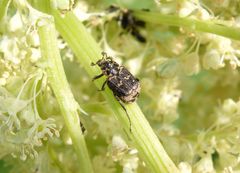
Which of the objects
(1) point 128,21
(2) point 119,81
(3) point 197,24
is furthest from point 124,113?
(1) point 128,21

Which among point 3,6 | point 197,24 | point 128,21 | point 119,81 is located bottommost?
point 128,21

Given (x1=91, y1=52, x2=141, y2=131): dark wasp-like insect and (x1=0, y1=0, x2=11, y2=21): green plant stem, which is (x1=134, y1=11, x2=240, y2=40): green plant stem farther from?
(x1=0, y1=0, x2=11, y2=21): green plant stem

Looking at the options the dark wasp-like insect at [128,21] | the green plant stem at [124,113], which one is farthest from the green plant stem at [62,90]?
the dark wasp-like insect at [128,21]

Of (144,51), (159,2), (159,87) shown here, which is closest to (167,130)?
(159,87)

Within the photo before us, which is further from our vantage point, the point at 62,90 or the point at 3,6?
the point at 3,6

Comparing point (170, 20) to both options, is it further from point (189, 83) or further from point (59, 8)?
point (189, 83)

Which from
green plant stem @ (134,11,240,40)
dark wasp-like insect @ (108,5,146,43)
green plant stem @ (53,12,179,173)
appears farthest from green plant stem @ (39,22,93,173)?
dark wasp-like insect @ (108,5,146,43)

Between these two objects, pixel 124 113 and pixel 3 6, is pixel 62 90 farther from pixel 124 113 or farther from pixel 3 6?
pixel 3 6
